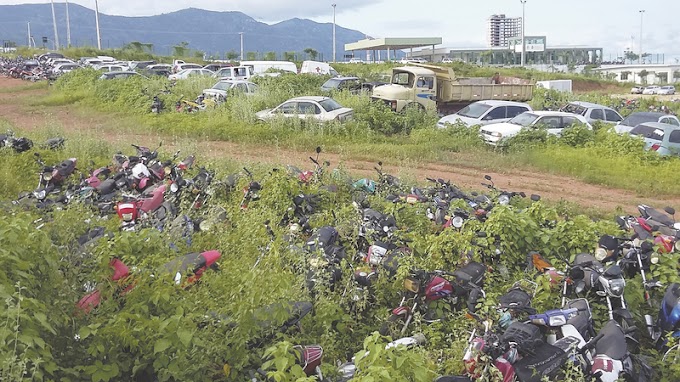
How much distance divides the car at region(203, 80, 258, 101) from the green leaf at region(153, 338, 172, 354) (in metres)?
18.2

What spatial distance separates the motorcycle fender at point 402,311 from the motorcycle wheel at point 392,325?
0.03 meters

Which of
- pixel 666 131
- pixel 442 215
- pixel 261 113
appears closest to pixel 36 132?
pixel 261 113

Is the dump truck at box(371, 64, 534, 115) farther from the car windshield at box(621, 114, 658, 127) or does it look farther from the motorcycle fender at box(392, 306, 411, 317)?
the motorcycle fender at box(392, 306, 411, 317)

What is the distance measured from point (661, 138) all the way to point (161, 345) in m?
16.0

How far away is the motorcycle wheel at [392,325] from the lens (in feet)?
17.1

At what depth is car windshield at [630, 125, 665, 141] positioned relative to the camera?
52.2ft

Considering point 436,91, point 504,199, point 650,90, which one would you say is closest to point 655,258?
point 504,199

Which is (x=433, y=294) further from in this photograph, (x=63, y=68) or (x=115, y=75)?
(x=63, y=68)

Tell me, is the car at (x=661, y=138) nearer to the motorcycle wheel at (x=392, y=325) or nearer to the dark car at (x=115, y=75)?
the motorcycle wheel at (x=392, y=325)

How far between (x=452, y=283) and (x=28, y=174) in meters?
8.35

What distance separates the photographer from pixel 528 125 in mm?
17109

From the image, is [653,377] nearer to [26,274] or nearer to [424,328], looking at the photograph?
[424,328]

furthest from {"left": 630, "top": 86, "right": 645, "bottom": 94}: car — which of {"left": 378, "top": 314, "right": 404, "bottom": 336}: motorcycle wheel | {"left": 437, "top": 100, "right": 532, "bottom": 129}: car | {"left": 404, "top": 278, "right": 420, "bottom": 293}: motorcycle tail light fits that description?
{"left": 378, "top": 314, "right": 404, "bottom": 336}: motorcycle wheel

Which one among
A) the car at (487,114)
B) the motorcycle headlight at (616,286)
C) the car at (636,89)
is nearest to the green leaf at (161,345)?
the motorcycle headlight at (616,286)
